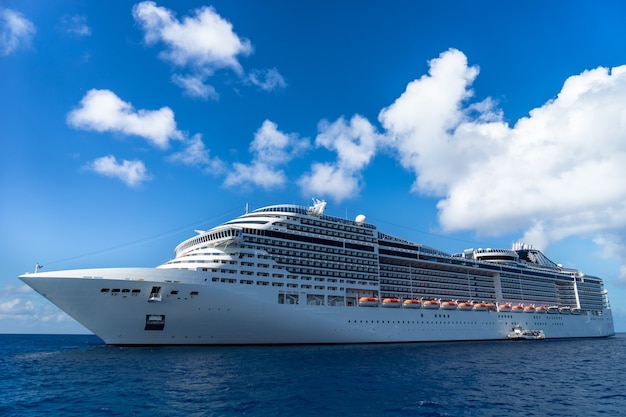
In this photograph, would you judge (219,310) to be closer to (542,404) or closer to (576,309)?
(542,404)

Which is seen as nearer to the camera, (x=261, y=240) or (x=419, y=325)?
(x=261, y=240)

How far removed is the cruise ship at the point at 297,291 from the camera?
125 feet

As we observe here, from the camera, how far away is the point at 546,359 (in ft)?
133

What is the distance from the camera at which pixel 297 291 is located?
153ft

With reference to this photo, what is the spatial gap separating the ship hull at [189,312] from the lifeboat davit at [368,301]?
0.69 metres

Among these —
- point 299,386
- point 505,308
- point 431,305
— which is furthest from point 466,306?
point 299,386

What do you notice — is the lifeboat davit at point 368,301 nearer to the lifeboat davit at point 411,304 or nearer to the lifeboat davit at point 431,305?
the lifeboat davit at point 411,304

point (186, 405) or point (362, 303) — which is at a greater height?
point (362, 303)

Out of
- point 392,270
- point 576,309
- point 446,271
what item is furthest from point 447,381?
point 576,309

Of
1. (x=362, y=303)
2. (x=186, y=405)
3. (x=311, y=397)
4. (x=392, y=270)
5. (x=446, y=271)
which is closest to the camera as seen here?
(x=186, y=405)

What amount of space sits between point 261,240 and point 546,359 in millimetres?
34316

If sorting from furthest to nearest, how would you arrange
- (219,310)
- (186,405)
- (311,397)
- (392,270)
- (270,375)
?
(392,270) → (219,310) → (270,375) → (311,397) → (186,405)

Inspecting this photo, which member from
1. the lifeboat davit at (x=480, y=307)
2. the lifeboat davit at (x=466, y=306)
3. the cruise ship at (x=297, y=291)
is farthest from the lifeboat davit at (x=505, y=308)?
the lifeboat davit at (x=466, y=306)

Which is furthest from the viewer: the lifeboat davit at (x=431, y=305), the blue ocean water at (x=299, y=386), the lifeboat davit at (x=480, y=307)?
the lifeboat davit at (x=480, y=307)
